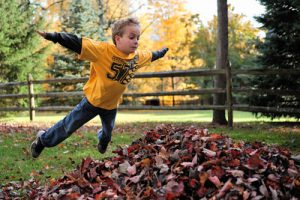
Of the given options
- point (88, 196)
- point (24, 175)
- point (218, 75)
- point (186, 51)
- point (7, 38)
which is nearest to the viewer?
point (88, 196)

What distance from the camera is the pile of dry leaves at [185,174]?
117 inches

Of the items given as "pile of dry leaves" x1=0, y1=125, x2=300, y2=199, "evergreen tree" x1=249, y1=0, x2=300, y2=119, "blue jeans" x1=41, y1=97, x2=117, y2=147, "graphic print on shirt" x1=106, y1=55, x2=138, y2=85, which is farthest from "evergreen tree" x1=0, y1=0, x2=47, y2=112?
"pile of dry leaves" x1=0, y1=125, x2=300, y2=199

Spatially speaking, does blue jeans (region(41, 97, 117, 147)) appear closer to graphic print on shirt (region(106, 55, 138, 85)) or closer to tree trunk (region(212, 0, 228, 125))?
graphic print on shirt (region(106, 55, 138, 85))

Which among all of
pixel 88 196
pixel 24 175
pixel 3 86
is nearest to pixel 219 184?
pixel 88 196

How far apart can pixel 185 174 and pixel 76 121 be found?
7.26ft

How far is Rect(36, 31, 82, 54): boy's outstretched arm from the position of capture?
13.8ft

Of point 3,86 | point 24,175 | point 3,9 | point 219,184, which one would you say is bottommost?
point 24,175

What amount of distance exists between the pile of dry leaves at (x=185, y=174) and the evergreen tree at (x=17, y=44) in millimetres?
13948

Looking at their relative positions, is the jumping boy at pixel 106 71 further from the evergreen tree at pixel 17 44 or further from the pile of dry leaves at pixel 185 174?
the evergreen tree at pixel 17 44

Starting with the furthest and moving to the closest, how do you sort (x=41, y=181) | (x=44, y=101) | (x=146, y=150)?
(x=44, y=101)
(x=41, y=181)
(x=146, y=150)

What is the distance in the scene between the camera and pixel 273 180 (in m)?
3.05

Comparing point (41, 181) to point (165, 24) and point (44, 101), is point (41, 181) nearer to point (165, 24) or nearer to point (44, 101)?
point (44, 101)

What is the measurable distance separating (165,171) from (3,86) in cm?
1240

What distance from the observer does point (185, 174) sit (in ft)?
10.8
